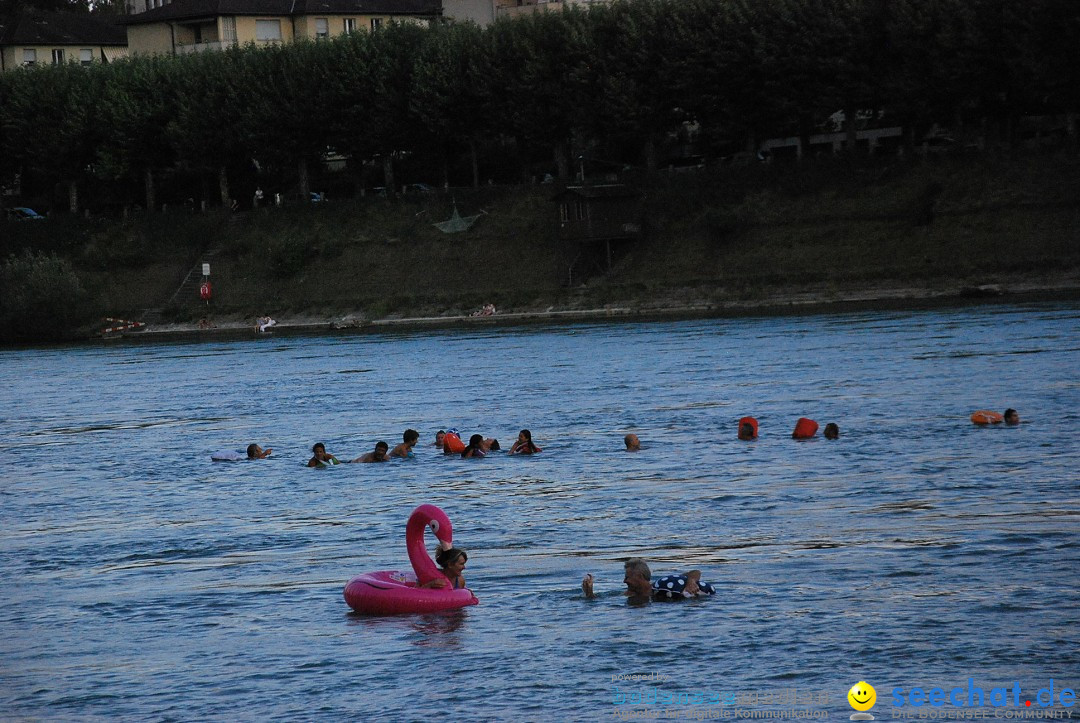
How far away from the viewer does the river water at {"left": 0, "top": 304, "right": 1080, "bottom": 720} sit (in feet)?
57.9

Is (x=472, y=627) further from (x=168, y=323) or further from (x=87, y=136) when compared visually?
(x=87, y=136)

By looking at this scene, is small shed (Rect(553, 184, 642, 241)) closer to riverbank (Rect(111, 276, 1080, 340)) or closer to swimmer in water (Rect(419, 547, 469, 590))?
riverbank (Rect(111, 276, 1080, 340))

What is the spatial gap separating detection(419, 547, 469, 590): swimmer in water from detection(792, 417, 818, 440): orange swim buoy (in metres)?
15.2

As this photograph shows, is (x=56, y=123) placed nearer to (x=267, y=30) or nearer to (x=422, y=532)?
(x=267, y=30)

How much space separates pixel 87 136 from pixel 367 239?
26461 millimetres

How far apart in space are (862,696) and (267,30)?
11601cm

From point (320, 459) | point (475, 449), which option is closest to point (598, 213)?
point (475, 449)

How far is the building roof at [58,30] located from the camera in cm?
13825

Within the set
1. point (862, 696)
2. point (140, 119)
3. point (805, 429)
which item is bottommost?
point (862, 696)

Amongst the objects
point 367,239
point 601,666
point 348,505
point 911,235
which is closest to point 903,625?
point 601,666

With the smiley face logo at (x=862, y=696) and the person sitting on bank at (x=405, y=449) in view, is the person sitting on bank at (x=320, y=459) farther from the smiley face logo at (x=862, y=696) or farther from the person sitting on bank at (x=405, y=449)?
the smiley face logo at (x=862, y=696)

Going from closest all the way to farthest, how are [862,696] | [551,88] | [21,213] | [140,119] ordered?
1. [862,696]
2. [551,88]
3. [140,119]
4. [21,213]

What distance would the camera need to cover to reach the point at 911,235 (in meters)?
77.8

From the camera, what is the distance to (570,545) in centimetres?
2444
